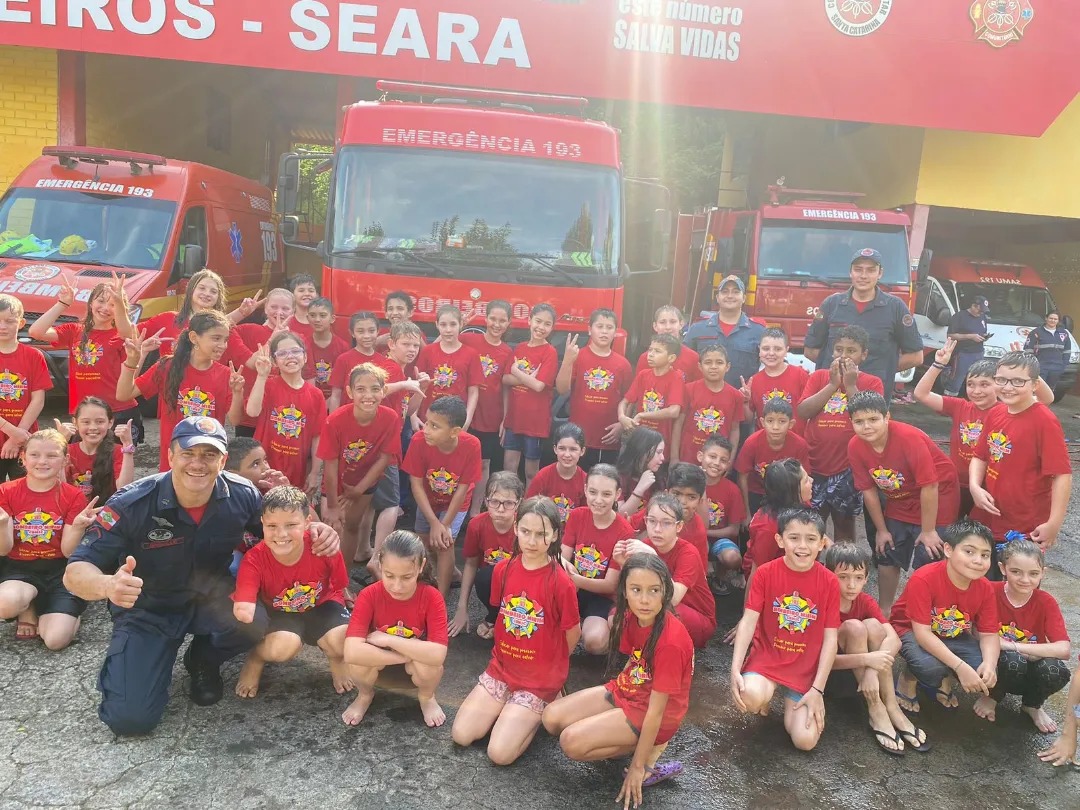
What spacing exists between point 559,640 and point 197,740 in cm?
145

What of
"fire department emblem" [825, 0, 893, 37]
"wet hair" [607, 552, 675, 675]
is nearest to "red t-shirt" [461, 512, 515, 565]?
"wet hair" [607, 552, 675, 675]

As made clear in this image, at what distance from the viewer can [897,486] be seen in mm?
4375

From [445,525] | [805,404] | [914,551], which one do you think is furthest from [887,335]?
[445,525]

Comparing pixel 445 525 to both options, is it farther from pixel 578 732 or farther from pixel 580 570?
pixel 578 732

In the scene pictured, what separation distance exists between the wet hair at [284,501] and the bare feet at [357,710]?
0.80 meters

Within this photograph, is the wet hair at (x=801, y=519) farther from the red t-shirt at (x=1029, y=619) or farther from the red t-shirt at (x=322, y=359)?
the red t-shirt at (x=322, y=359)

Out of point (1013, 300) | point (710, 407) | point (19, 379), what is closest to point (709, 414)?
point (710, 407)

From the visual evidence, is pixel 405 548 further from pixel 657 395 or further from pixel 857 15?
pixel 857 15

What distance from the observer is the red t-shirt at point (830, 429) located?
4867mm

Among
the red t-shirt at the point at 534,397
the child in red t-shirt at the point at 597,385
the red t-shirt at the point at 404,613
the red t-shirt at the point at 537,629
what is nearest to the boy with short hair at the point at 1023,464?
the child in red t-shirt at the point at 597,385

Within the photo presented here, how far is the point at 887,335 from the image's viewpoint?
5.42 metres

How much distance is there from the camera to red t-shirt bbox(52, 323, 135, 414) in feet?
16.4

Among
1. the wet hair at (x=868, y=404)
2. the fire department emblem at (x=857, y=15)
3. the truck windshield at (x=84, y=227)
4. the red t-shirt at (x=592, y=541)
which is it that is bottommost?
the red t-shirt at (x=592, y=541)

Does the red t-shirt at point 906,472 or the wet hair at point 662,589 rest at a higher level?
the red t-shirt at point 906,472
